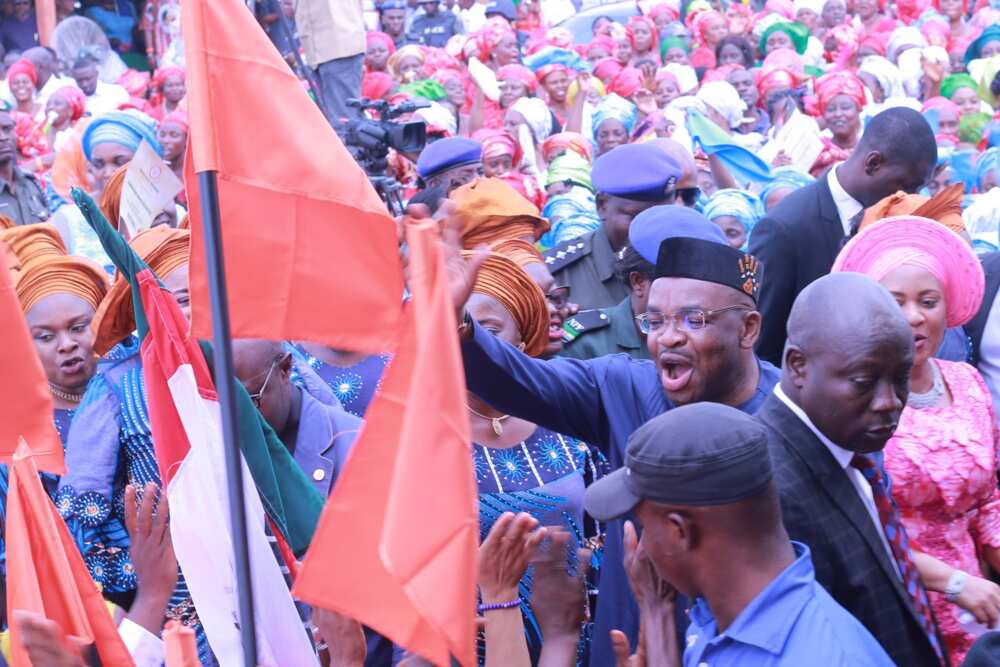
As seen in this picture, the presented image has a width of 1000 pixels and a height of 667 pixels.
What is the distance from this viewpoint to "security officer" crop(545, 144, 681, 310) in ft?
18.9

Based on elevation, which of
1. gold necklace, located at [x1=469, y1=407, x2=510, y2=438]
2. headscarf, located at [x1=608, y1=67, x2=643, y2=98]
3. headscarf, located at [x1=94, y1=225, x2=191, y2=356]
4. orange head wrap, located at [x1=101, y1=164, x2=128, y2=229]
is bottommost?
headscarf, located at [x1=608, y1=67, x2=643, y2=98]

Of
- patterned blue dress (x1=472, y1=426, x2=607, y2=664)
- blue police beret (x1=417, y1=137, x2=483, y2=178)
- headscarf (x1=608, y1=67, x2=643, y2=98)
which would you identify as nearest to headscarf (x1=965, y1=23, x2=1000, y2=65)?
headscarf (x1=608, y1=67, x2=643, y2=98)

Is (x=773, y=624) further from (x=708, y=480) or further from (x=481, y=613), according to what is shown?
(x=481, y=613)

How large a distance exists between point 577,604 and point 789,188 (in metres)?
5.51

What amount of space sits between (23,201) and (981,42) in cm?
1125

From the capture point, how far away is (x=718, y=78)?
14.5 m

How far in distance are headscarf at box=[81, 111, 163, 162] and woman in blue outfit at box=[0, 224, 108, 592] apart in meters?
3.66

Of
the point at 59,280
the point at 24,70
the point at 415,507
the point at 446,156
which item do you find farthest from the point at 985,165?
the point at 415,507

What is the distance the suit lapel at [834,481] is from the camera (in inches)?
112

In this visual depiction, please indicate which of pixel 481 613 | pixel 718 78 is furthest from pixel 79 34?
pixel 481 613

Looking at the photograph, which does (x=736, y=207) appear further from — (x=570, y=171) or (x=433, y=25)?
(x=433, y=25)

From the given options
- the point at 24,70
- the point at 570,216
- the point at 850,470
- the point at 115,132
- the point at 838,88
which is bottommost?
the point at 24,70

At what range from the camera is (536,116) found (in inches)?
468

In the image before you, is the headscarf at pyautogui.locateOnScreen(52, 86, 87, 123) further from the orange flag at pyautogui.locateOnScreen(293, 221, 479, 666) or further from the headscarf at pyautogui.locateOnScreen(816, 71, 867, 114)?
the orange flag at pyautogui.locateOnScreen(293, 221, 479, 666)
